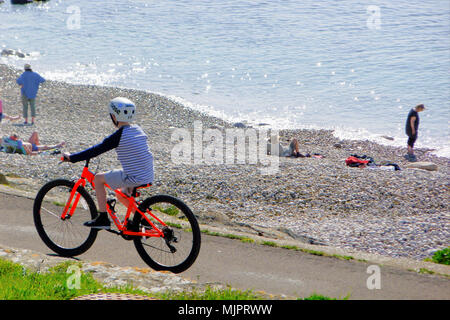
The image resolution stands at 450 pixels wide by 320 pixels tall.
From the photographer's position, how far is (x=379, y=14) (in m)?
64.1

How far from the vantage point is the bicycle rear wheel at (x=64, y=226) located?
23.1 ft

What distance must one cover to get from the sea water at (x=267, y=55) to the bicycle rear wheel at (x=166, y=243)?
20916 mm

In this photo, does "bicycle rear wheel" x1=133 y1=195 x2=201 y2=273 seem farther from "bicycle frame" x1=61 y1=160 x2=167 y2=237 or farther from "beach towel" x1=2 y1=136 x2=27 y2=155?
"beach towel" x1=2 y1=136 x2=27 y2=155

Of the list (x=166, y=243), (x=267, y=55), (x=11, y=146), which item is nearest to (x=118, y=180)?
(x=166, y=243)

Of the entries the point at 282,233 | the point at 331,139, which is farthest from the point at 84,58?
the point at 282,233

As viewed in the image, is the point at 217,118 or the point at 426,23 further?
the point at 426,23

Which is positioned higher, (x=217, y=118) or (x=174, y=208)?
(x=174, y=208)

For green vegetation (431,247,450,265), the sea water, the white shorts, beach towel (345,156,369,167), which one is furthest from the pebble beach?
the sea water

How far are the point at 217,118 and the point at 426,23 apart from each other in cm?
3771

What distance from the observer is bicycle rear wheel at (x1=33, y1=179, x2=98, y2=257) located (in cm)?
705

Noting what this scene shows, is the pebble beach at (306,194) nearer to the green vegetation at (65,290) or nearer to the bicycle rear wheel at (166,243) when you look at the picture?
the bicycle rear wheel at (166,243)

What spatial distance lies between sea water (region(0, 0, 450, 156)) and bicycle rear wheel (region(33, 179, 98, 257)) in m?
21.1

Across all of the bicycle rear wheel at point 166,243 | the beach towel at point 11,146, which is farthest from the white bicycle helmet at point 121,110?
the beach towel at point 11,146
